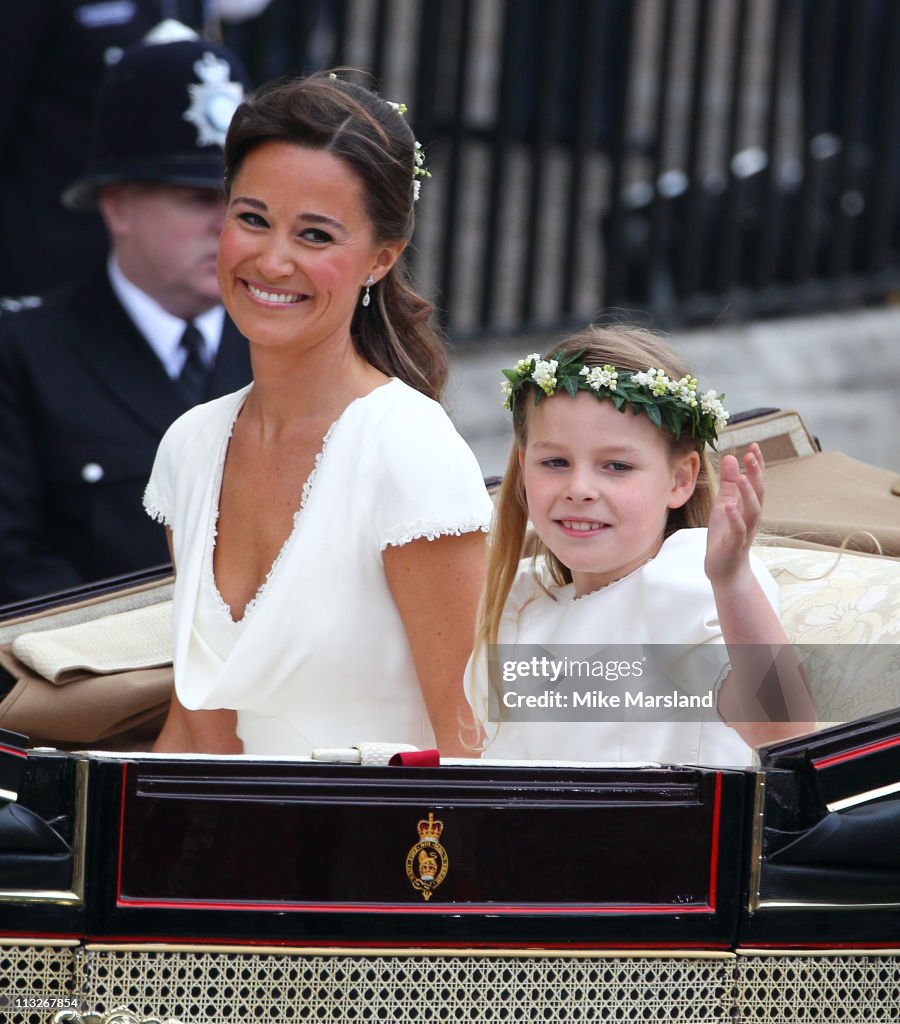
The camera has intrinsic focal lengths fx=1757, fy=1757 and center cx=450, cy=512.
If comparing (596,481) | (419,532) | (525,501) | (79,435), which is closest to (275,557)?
(419,532)

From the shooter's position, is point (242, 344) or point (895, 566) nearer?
point (895, 566)

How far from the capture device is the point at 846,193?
642cm

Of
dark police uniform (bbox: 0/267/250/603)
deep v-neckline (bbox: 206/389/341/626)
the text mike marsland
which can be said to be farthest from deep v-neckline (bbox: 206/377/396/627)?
dark police uniform (bbox: 0/267/250/603)

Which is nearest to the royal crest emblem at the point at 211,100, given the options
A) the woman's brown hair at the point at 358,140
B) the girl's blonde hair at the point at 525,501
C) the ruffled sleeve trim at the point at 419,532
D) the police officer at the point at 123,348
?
the police officer at the point at 123,348

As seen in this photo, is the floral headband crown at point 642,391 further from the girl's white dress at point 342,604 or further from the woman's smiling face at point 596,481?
the girl's white dress at point 342,604

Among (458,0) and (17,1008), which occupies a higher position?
(458,0)

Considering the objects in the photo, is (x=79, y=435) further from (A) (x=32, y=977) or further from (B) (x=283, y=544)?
(A) (x=32, y=977)

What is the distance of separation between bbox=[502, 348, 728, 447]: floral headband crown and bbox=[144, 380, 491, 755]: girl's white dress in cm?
16

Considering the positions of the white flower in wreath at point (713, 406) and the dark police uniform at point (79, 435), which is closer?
the white flower in wreath at point (713, 406)

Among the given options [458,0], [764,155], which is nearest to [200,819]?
[458,0]

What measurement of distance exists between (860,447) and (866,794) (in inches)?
174

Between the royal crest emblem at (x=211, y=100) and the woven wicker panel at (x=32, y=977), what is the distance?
1.89 metres

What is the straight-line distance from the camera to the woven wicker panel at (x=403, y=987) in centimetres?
186

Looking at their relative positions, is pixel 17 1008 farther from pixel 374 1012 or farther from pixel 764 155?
pixel 764 155
